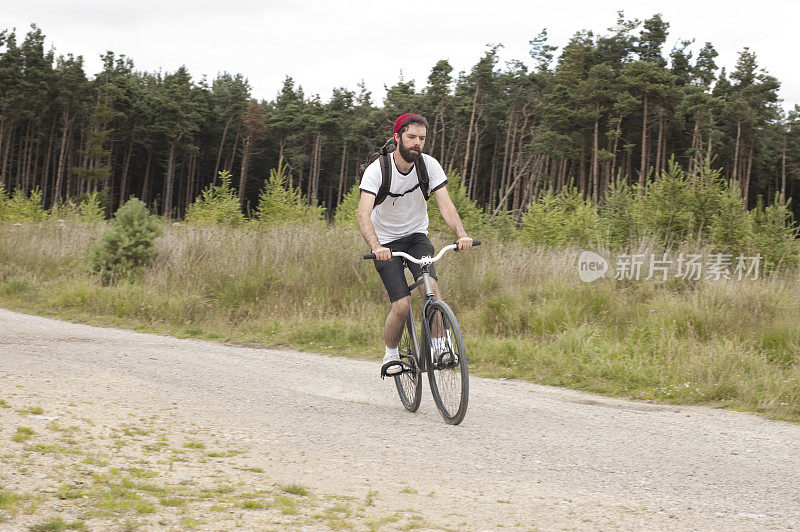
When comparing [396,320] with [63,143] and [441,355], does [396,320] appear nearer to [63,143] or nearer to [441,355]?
[441,355]

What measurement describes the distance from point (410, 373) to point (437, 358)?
0.61m

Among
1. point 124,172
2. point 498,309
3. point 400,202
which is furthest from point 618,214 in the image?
point 124,172

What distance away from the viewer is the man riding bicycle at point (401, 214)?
5.67 meters

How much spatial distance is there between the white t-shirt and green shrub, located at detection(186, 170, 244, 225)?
17743 millimetres

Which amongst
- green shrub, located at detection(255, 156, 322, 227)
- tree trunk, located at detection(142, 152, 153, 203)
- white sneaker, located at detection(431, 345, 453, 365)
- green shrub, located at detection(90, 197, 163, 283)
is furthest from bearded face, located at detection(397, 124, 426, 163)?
tree trunk, located at detection(142, 152, 153, 203)

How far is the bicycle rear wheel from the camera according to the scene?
5246 mm

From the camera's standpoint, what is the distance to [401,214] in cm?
602

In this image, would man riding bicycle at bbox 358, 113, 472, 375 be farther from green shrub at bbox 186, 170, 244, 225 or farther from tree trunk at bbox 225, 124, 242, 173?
tree trunk at bbox 225, 124, 242, 173

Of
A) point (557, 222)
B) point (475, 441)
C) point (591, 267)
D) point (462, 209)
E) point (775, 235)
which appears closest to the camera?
point (475, 441)

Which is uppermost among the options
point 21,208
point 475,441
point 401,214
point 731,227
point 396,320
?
point 731,227

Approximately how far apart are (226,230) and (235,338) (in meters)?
6.01

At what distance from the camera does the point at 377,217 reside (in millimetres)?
6070

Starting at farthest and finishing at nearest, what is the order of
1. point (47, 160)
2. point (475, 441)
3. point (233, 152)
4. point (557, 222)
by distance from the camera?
point (233, 152) < point (47, 160) < point (557, 222) < point (475, 441)

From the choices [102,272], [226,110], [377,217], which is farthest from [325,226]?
[226,110]
